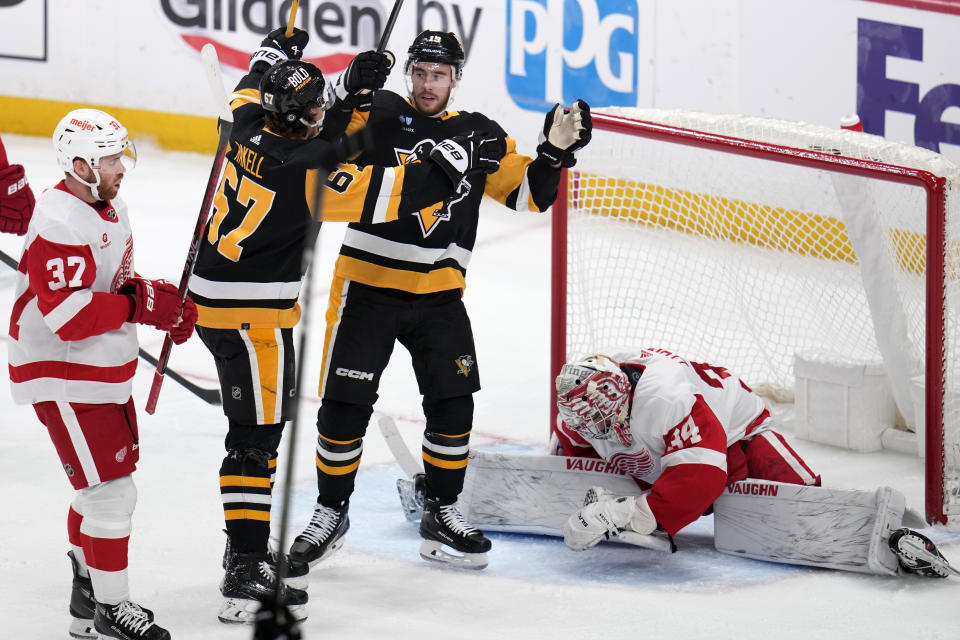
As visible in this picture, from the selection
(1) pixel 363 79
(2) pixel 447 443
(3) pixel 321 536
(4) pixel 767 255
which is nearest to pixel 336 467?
(3) pixel 321 536

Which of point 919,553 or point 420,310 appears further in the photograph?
point 420,310

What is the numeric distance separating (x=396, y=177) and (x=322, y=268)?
10.6ft

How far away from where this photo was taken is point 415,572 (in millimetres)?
3150

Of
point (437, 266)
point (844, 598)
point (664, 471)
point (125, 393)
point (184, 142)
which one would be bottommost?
point (844, 598)

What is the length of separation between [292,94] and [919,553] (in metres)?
1.64

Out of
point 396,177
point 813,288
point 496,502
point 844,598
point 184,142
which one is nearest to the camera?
point 396,177

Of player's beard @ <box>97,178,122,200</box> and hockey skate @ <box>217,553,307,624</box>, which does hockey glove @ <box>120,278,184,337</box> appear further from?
hockey skate @ <box>217,553,307,624</box>

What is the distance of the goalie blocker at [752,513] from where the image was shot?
3078 mm

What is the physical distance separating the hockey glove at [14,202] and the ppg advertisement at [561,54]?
12.2 feet

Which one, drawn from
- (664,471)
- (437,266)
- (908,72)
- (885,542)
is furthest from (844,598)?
(908,72)

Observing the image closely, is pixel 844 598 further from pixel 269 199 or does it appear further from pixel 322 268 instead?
pixel 322 268

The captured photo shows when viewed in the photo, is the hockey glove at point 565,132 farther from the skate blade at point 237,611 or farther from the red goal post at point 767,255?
the skate blade at point 237,611

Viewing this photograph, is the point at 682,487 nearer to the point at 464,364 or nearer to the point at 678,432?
the point at 678,432

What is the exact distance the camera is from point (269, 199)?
280 cm
